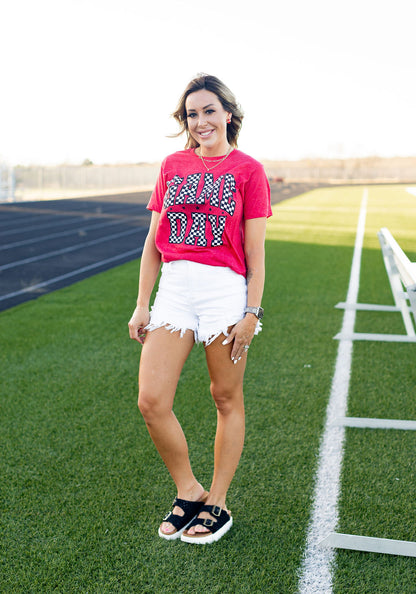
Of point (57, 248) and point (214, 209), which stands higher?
point (214, 209)

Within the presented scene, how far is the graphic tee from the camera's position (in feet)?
8.33

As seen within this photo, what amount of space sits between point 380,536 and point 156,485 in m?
1.19

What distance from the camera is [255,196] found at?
8.38 ft

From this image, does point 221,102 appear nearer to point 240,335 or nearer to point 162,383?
point 240,335

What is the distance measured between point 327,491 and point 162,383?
4.05 ft

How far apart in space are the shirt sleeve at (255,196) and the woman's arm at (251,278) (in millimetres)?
31

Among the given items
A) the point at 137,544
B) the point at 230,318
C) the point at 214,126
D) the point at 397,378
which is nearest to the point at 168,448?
the point at 137,544

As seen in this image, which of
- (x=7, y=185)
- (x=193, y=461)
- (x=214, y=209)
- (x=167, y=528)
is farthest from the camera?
(x=7, y=185)

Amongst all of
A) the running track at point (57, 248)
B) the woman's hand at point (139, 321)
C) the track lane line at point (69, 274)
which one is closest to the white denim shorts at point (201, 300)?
the woman's hand at point (139, 321)

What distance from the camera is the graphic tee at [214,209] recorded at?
2539 mm

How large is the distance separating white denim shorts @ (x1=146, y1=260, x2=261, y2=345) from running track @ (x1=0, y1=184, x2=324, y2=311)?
5.63m

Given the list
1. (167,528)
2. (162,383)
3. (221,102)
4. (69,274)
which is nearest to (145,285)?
(162,383)

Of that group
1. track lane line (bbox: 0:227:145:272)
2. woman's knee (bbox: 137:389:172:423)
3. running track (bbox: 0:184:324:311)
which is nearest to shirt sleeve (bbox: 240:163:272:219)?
woman's knee (bbox: 137:389:172:423)

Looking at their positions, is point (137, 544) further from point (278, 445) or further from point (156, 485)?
point (278, 445)
